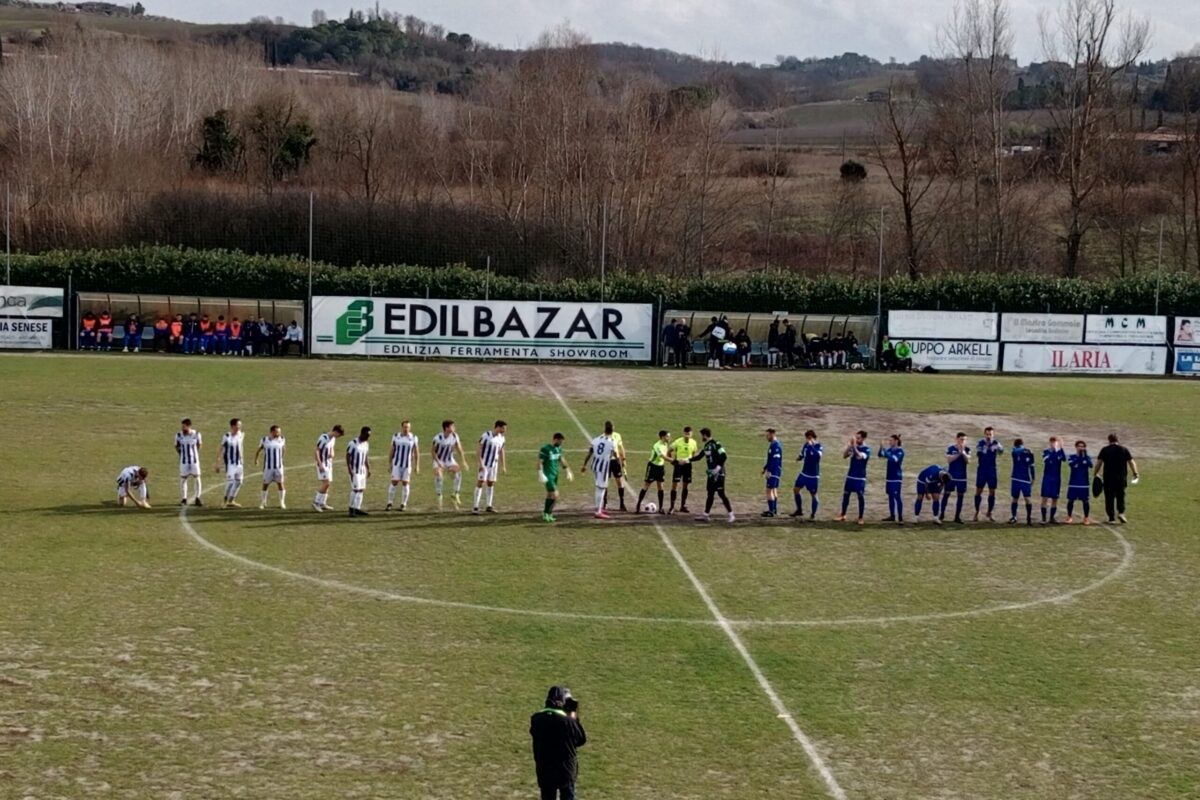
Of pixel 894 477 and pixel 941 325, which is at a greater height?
pixel 941 325

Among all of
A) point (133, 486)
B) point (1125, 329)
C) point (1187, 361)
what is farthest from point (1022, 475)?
point (1187, 361)

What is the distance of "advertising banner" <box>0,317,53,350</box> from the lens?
52562 mm

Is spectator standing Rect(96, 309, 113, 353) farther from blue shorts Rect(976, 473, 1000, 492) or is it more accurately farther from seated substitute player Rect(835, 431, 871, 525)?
blue shorts Rect(976, 473, 1000, 492)

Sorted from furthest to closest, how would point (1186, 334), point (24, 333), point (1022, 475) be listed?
point (1186, 334) < point (24, 333) < point (1022, 475)

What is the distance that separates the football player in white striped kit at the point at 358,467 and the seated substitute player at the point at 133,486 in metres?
3.96

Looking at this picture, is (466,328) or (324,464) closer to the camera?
(324,464)

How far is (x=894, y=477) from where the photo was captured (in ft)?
87.6

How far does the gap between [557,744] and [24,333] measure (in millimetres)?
47347

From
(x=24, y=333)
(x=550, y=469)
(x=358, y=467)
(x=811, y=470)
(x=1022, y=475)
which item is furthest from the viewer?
(x=24, y=333)

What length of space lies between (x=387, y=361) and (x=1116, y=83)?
53.9 metres

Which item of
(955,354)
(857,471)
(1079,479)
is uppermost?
(955,354)

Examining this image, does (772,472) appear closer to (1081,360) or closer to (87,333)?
(1081,360)

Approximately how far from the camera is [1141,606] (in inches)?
803

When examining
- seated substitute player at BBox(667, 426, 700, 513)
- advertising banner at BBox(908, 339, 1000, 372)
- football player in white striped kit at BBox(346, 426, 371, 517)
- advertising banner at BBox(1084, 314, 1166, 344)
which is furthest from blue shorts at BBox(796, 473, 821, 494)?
advertising banner at BBox(1084, 314, 1166, 344)
